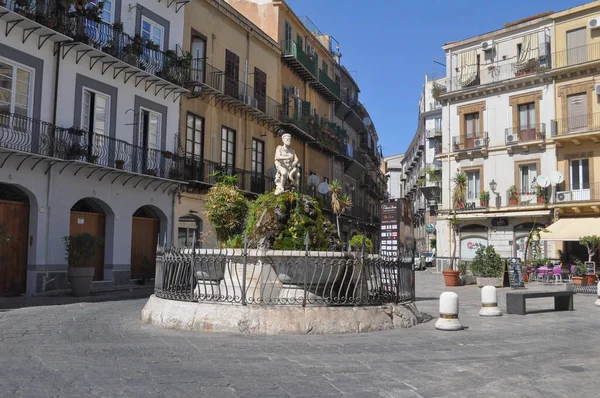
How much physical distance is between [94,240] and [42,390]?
12.4 meters

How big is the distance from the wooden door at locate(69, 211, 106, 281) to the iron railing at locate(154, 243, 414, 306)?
397 inches

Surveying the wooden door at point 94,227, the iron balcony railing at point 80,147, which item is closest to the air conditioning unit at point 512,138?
the iron balcony railing at point 80,147

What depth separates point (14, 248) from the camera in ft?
56.8

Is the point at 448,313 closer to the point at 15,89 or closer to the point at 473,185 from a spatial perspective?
the point at 15,89

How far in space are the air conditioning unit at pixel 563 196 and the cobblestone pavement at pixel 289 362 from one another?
22.1 meters

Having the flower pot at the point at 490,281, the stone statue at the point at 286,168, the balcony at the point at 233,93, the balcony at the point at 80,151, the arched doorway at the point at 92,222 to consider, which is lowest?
the flower pot at the point at 490,281

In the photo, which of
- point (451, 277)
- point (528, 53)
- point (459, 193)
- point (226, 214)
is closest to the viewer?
point (226, 214)

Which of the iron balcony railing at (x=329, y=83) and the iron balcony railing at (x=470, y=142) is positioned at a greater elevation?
the iron balcony railing at (x=329, y=83)

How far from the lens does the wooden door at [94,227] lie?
1969 centimetres

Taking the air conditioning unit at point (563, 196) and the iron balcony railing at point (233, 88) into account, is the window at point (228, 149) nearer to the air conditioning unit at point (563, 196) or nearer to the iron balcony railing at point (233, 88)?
the iron balcony railing at point (233, 88)

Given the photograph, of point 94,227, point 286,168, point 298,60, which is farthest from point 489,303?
point 298,60

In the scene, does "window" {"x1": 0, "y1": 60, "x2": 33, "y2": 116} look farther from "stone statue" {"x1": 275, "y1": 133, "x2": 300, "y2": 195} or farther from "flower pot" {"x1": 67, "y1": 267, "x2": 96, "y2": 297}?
"stone statue" {"x1": 275, "y1": 133, "x2": 300, "y2": 195}

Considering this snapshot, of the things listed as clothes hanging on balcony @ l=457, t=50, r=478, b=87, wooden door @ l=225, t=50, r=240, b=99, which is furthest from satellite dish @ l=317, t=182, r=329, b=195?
clothes hanging on balcony @ l=457, t=50, r=478, b=87

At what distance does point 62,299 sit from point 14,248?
258 centimetres
